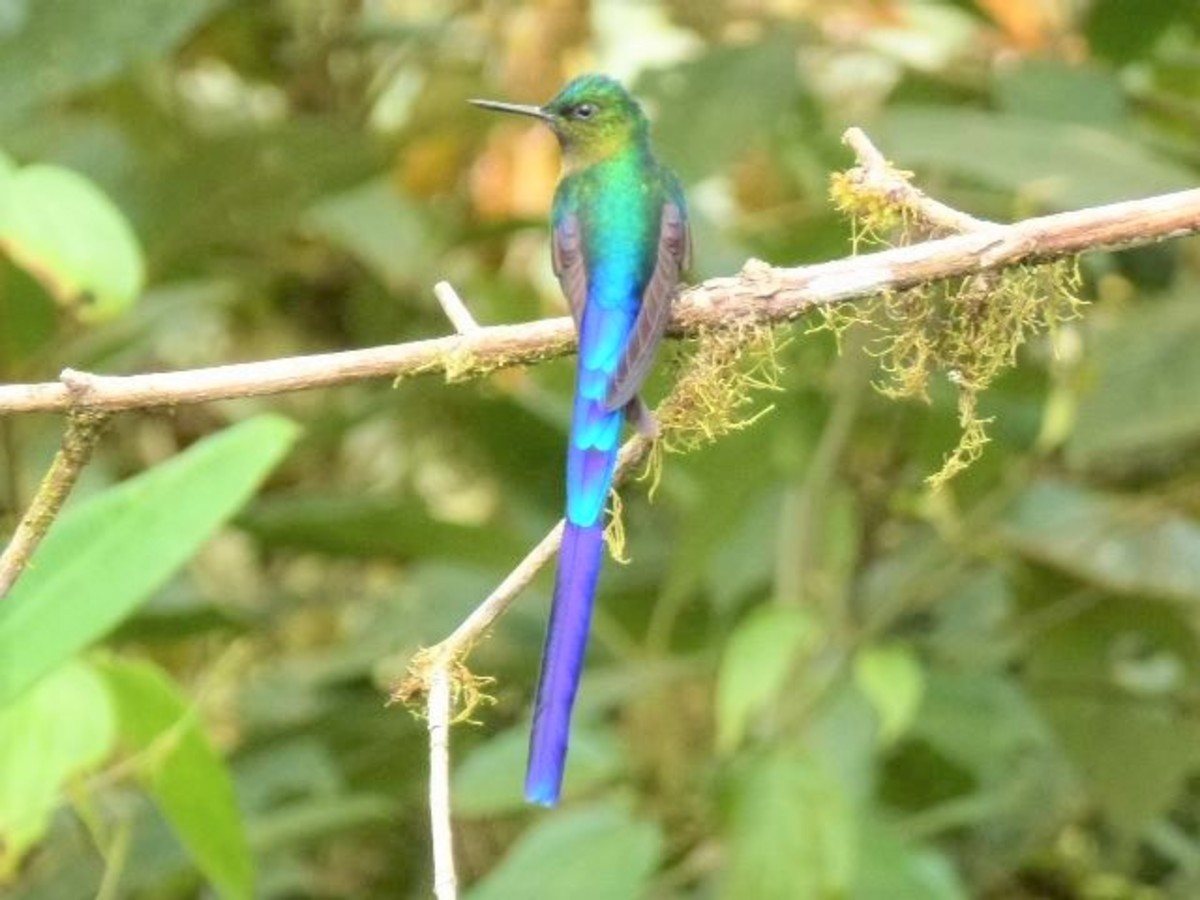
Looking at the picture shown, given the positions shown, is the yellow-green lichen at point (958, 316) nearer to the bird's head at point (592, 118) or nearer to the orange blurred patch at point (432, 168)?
the bird's head at point (592, 118)

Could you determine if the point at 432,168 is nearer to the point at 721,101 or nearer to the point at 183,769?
the point at 721,101

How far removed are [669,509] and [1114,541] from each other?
2.15ft

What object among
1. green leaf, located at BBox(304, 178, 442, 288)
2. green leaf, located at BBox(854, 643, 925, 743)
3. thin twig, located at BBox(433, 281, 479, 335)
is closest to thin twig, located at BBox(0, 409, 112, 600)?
thin twig, located at BBox(433, 281, 479, 335)

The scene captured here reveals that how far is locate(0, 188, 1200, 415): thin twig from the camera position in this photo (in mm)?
1325

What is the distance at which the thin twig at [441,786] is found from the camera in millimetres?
1164

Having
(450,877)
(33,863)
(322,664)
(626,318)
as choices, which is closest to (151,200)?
(322,664)

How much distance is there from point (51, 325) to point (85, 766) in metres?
1.02

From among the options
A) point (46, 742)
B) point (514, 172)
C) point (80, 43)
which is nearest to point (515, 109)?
point (46, 742)

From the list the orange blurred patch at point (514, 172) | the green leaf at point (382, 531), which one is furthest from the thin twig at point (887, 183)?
the orange blurred patch at point (514, 172)

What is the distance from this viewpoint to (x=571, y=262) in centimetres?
153

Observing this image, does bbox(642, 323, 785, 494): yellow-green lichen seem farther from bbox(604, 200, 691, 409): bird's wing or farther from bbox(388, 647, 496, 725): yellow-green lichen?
bbox(388, 647, 496, 725): yellow-green lichen

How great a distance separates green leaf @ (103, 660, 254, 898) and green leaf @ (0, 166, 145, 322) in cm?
31

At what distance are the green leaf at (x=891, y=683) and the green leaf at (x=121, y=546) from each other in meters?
0.75

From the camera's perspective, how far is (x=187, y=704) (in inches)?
77.6
